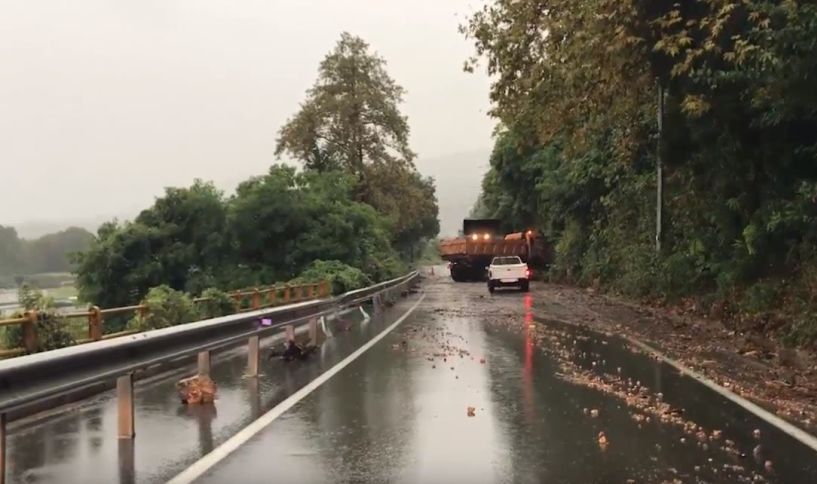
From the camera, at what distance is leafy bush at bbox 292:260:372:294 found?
3456cm

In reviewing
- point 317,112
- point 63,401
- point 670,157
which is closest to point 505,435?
point 63,401

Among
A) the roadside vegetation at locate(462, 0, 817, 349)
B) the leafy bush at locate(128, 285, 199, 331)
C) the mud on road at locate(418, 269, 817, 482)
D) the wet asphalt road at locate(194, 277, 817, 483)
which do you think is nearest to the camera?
the wet asphalt road at locate(194, 277, 817, 483)

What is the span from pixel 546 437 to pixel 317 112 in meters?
49.8

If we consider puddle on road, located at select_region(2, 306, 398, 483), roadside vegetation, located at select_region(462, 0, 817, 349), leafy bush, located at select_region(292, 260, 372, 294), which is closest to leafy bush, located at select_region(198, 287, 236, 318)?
puddle on road, located at select_region(2, 306, 398, 483)

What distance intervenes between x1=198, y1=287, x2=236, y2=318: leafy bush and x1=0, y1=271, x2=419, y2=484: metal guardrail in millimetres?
7615

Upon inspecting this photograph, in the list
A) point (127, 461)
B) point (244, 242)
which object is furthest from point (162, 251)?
point (127, 461)

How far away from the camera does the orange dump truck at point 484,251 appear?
53.6 metres

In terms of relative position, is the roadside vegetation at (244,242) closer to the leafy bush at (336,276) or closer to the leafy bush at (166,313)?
the leafy bush at (336,276)

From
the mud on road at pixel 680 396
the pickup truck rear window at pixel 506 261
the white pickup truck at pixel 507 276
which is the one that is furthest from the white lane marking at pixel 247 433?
the pickup truck rear window at pixel 506 261

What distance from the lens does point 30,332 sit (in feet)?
38.2

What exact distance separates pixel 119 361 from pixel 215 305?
13.1 meters

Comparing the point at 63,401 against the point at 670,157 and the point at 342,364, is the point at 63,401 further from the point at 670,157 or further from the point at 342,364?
the point at 670,157

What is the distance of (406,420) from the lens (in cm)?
841

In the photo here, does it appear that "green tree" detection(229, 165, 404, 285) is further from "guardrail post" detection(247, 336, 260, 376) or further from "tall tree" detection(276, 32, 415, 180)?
"guardrail post" detection(247, 336, 260, 376)
